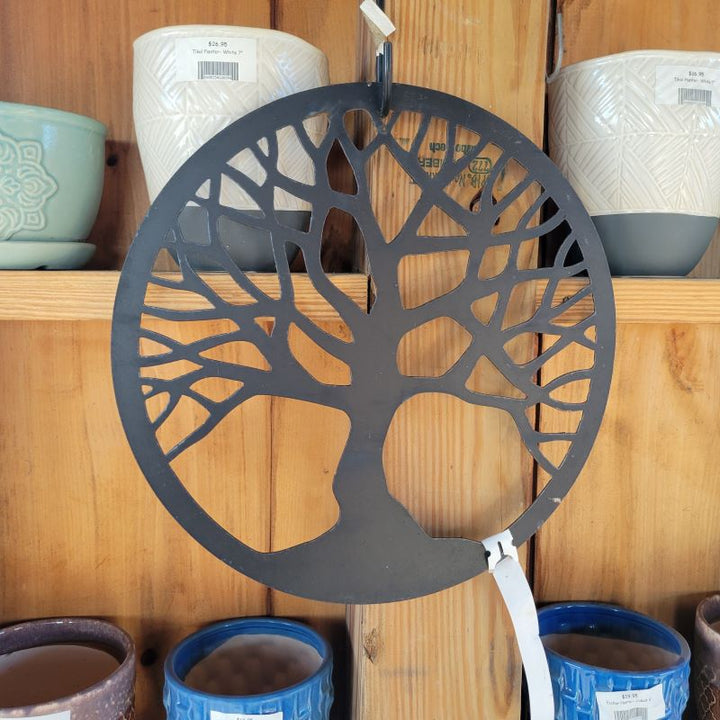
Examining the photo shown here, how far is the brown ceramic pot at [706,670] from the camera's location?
0.71m

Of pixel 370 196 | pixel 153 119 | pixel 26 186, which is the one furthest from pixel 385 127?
pixel 26 186

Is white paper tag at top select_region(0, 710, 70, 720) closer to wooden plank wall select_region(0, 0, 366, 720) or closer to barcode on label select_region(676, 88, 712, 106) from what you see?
wooden plank wall select_region(0, 0, 366, 720)

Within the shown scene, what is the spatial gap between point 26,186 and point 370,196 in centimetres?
27

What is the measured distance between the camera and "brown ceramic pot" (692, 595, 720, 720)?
0.71 metres

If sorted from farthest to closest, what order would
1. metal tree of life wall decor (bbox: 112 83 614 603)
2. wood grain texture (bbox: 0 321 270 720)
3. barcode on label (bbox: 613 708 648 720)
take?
wood grain texture (bbox: 0 321 270 720), barcode on label (bbox: 613 708 648 720), metal tree of life wall decor (bbox: 112 83 614 603)

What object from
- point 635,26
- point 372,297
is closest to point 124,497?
point 372,297

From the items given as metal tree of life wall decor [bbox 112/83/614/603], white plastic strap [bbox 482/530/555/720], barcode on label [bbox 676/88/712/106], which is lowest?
white plastic strap [bbox 482/530/555/720]

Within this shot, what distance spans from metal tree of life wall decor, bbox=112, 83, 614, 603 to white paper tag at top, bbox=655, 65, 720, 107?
0.12 m

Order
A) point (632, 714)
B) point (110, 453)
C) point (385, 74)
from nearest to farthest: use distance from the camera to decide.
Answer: point (385, 74) < point (632, 714) < point (110, 453)

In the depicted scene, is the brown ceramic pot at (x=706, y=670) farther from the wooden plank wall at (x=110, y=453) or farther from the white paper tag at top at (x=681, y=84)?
the white paper tag at top at (x=681, y=84)

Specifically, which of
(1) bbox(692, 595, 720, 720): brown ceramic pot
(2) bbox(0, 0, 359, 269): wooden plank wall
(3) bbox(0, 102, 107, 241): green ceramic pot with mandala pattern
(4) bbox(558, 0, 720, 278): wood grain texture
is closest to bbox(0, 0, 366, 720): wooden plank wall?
(2) bbox(0, 0, 359, 269): wooden plank wall

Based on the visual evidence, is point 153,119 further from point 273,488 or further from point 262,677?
point 262,677

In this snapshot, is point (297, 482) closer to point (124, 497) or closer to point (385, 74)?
point (124, 497)

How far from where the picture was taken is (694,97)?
0.58 meters
